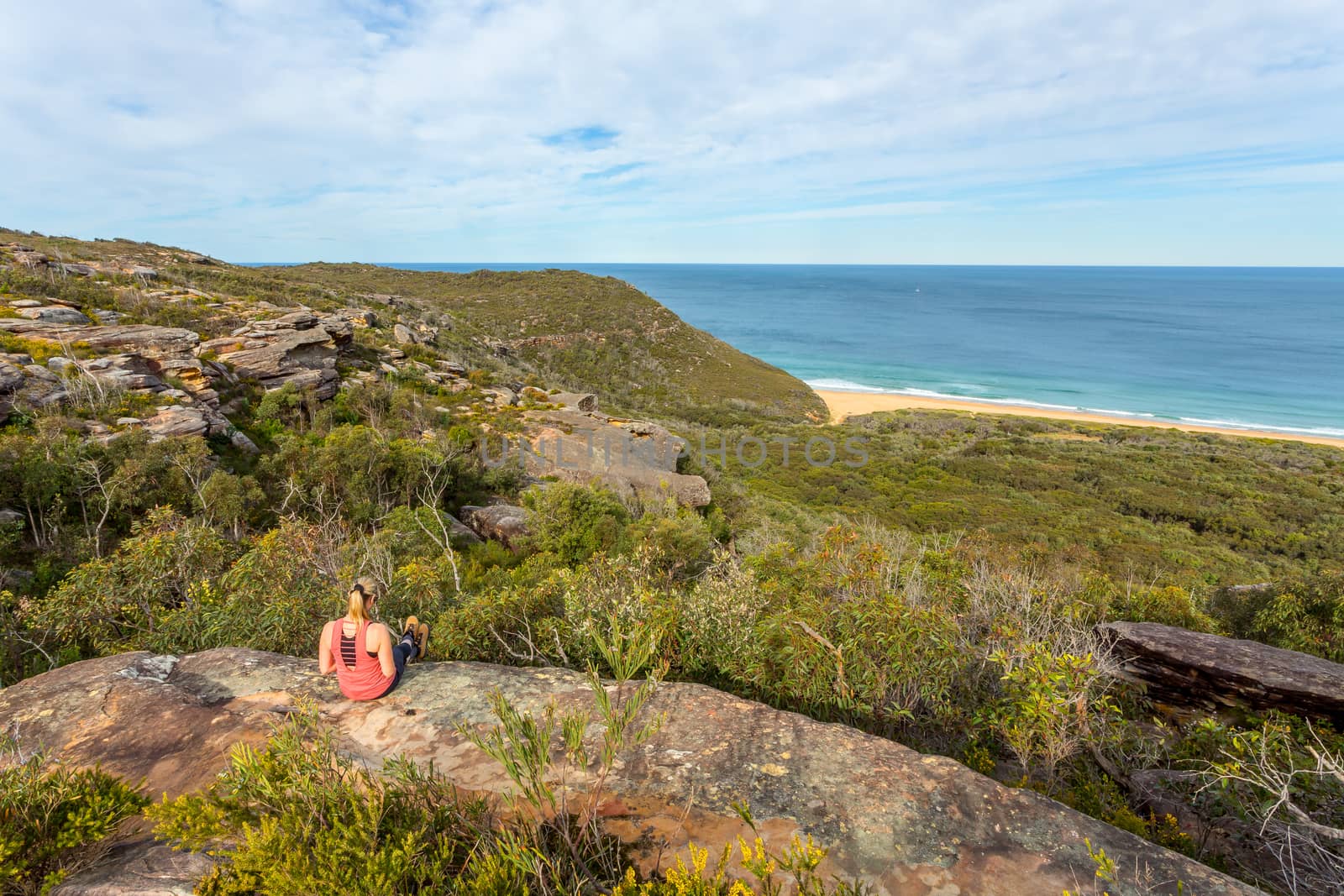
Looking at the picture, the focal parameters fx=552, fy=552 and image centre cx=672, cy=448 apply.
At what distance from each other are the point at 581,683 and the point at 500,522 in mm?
10332

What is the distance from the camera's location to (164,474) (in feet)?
35.5

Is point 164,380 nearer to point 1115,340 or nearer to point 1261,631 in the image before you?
point 1261,631

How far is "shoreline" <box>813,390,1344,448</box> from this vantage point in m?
41.8

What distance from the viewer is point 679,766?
353 centimetres

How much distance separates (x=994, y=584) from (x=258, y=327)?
25.5 m

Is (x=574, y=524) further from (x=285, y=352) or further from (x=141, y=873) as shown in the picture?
(x=285, y=352)

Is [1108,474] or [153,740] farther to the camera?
[1108,474]

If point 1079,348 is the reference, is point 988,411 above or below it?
below

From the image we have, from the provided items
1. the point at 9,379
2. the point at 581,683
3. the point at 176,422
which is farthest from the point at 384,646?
the point at 9,379

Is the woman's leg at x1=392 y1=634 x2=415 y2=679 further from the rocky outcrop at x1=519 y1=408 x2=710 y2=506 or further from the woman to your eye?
the rocky outcrop at x1=519 y1=408 x2=710 y2=506

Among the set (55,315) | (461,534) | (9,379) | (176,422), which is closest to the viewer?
Answer: (9,379)

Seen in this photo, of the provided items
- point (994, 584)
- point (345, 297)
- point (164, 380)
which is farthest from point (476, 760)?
point (345, 297)

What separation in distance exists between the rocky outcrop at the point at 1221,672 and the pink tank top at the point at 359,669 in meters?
6.62

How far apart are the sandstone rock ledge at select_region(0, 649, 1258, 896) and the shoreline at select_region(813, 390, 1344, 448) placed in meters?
46.1
